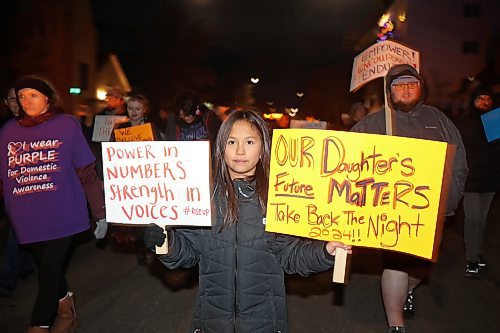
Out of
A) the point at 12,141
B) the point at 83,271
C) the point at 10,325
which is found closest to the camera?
the point at 12,141

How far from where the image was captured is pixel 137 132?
6.51 meters

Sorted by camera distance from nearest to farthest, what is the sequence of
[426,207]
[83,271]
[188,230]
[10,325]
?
[426,207]
[188,230]
[10,325]
[83,271]

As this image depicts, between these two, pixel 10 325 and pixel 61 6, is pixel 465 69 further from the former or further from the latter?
pixel 10 325

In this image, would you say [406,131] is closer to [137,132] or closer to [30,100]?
[30,100]

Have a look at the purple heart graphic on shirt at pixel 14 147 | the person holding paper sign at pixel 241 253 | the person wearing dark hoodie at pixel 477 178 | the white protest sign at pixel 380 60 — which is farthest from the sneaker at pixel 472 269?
the purple heart graphic on shirt at pixel 14 147

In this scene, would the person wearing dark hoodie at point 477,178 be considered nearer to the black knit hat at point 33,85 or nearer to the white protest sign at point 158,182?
the white protest sign at point 158,182

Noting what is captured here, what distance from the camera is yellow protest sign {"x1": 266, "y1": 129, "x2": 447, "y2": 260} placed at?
2875 millimetres

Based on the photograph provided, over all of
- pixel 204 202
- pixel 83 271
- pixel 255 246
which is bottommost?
pixel 83 271

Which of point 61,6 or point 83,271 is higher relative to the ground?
point 61,6

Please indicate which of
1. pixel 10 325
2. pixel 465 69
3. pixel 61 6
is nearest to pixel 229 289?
pixel 10 325

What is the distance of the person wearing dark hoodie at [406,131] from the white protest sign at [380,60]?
95 centimetres

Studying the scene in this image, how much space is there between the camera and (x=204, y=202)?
3.04 meters

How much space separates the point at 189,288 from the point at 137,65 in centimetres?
3796

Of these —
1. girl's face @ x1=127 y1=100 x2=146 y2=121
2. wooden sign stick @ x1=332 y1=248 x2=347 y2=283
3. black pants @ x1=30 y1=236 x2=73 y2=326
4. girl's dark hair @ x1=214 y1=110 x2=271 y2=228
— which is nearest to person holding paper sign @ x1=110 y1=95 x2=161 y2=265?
girl's face @ x1=127 y1=100 x2=146 y2=121
